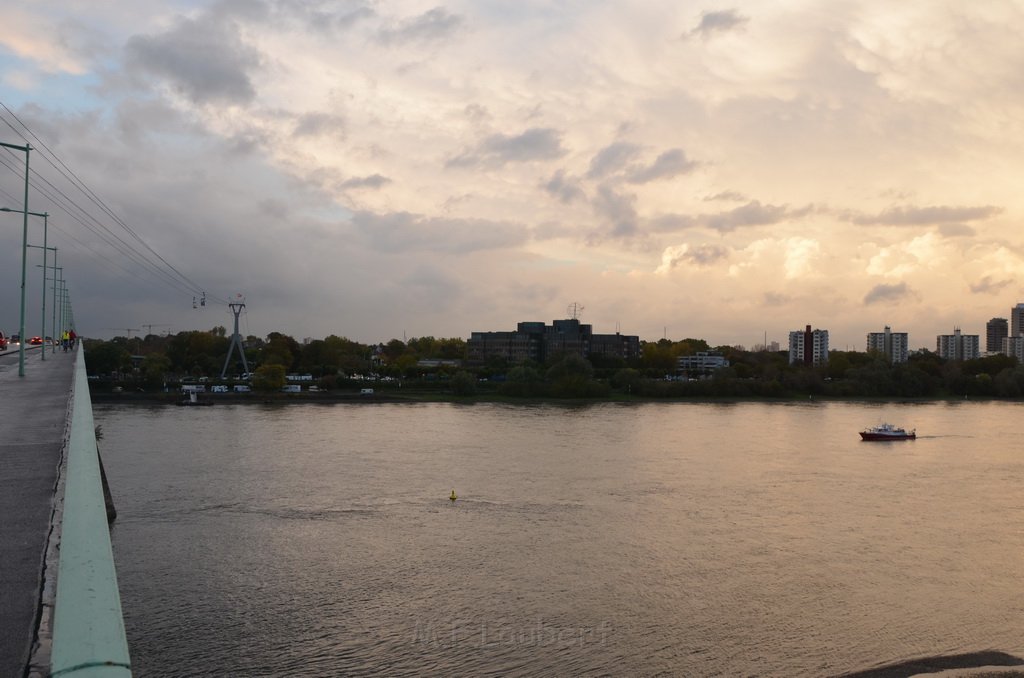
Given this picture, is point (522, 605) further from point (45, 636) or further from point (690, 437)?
point (690, 437)

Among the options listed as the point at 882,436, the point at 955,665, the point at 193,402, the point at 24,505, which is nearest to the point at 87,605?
the point at 24,505

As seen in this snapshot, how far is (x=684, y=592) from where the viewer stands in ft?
40.9

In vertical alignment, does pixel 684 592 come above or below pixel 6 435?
below

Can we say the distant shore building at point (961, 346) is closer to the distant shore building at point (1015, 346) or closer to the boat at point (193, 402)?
the distant shore building at point (1015, 346)

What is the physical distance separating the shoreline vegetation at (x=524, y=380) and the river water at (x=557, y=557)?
23285mm

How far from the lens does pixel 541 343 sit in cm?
8594

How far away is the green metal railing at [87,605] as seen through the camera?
1.53 metres

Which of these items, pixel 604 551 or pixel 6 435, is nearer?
pixel 6 435

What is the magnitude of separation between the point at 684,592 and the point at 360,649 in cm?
526

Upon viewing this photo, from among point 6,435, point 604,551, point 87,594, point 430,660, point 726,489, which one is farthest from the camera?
point 726,489

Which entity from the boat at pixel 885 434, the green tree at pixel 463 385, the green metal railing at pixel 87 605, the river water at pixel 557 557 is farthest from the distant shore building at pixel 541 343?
the green metal railing at pixel 87 605

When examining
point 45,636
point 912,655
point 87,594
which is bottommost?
point 912,655

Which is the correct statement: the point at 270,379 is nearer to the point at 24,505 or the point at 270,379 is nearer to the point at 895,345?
the point at 24,505

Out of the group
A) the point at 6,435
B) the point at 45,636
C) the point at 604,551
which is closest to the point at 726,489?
the point at 604,551
